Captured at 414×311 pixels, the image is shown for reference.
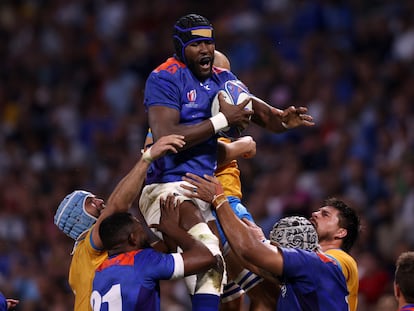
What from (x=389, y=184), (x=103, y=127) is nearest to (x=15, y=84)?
(x=103, y=127)

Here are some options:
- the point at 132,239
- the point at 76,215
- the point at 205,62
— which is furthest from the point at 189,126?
the point at 76,215

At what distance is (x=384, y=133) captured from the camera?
11328mm

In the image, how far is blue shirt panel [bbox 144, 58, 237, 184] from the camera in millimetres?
6438

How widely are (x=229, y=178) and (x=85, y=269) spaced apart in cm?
120

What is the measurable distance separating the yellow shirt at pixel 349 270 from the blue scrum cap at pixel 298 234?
30 centimetres

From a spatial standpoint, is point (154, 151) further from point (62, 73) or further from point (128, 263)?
point (62, 73)

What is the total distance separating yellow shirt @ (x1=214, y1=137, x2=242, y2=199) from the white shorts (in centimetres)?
44

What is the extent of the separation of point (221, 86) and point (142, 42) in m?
8.89

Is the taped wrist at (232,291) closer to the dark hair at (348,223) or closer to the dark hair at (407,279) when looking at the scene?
the dark hair at (348,223)

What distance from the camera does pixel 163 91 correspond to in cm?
642

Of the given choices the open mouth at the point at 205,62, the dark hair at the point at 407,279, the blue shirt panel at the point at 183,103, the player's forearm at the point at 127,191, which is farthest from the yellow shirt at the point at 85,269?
the dark hair at the point at 407,279

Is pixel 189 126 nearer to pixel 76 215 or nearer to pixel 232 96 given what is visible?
pixel 232 96

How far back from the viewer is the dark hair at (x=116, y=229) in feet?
20.4

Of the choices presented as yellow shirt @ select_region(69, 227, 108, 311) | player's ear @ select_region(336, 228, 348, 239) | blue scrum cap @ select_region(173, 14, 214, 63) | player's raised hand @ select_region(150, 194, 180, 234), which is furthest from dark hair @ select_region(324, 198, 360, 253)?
yellow shirt @ select_region(69, 227, 108, 311)
